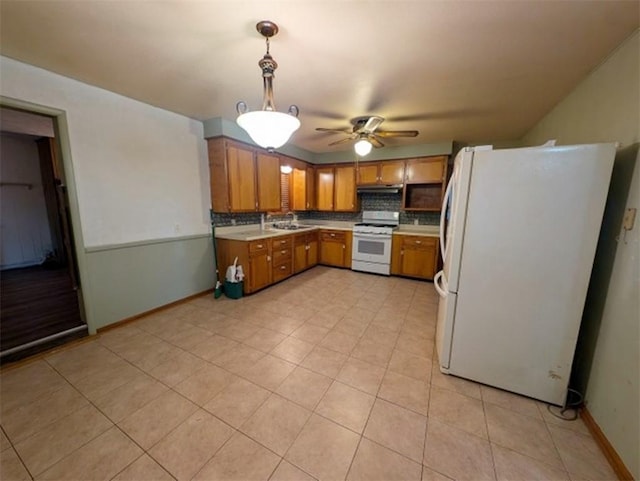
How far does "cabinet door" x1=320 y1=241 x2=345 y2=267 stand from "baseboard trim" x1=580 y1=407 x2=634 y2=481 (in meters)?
3.75

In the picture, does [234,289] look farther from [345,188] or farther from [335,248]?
[345,188]

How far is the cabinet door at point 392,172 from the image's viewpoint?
15.0 feet

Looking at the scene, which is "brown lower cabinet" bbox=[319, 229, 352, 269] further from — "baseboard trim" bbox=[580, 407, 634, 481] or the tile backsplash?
"baseboard trim" bbox=[580, 407, 634, 481]

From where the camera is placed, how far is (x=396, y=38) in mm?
1586

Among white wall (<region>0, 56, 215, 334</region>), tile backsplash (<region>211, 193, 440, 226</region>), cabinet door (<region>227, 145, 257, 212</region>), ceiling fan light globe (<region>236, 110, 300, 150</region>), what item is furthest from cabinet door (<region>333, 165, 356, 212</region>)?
ceiling fan light globe (<region>236, 110, 300, 150</region>)

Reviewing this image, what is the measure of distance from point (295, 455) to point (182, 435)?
702 millimetres

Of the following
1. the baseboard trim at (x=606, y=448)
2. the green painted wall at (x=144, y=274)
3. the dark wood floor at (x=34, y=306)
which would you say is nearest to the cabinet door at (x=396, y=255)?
the baseboard trim at (x=606, y=448)

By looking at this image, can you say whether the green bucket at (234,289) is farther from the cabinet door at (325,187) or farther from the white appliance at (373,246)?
the cabinet door at (325,187)

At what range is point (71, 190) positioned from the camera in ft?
7.61

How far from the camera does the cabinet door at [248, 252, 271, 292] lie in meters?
3.57

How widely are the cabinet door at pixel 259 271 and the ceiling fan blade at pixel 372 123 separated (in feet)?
7.40

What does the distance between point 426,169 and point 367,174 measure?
108 cm

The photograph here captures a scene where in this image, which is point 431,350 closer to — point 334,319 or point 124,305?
point 334,319

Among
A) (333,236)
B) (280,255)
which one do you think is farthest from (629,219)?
(333,236)
